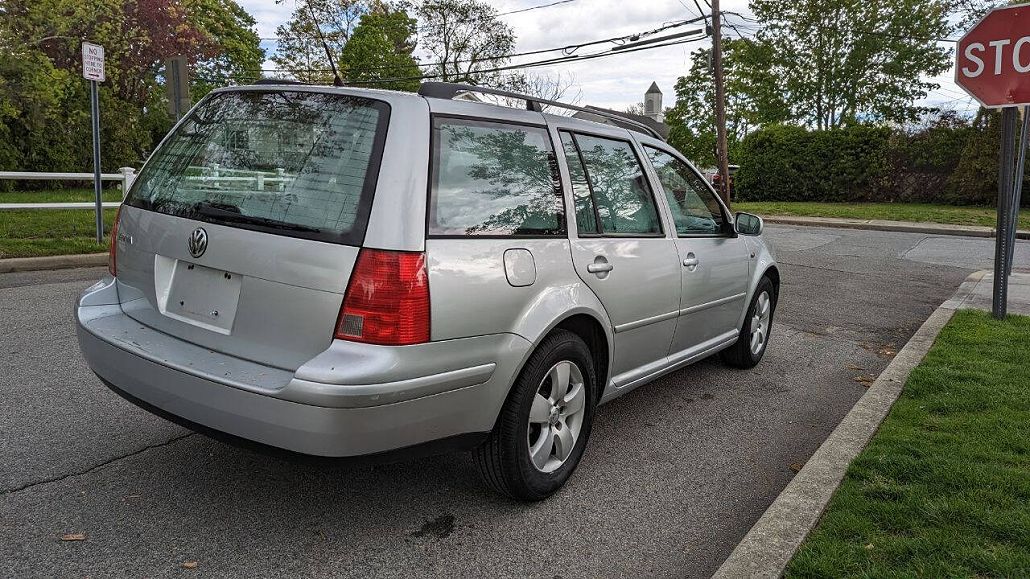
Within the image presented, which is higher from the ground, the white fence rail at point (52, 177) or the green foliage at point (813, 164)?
the green foliage at point (813, 164)

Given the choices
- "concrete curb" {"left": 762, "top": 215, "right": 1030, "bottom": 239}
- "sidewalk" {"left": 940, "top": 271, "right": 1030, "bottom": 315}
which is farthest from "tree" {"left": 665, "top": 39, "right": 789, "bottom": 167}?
"sidewalk" {"left": 940, "top": 271, "right": 1030, "bottom": 315}

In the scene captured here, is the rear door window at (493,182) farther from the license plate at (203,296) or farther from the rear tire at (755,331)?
the rear tire at (755,331)

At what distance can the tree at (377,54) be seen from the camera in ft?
125

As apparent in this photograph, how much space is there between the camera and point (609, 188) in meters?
3.72

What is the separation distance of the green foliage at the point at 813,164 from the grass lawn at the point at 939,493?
23.5 meters

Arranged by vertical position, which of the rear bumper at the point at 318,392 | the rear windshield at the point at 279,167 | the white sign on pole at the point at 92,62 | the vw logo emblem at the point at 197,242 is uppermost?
the white sign on pole at the point at 92,62

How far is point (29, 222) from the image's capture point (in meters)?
10.9

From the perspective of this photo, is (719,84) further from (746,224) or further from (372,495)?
(372,495)

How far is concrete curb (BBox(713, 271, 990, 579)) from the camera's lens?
8.56 ft

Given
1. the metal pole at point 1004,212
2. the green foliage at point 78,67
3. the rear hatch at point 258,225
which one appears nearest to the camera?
the rear hatch at point 258,225

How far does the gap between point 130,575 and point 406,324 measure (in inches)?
49.8

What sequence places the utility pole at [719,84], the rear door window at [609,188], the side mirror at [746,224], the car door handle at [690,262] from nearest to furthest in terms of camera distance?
the rear door window at [609,188] < the car door handle at [690,262] < the side mirror at [746,224] < the utility pole at [719,84]

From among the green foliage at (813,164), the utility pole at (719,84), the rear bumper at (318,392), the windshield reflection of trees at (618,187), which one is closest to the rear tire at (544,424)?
the rear bumper at (318,392)

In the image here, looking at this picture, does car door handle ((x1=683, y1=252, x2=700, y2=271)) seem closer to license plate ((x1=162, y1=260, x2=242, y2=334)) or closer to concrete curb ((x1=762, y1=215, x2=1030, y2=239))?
license plate ((x1=162, y1=260, x2=242, y2=334))
